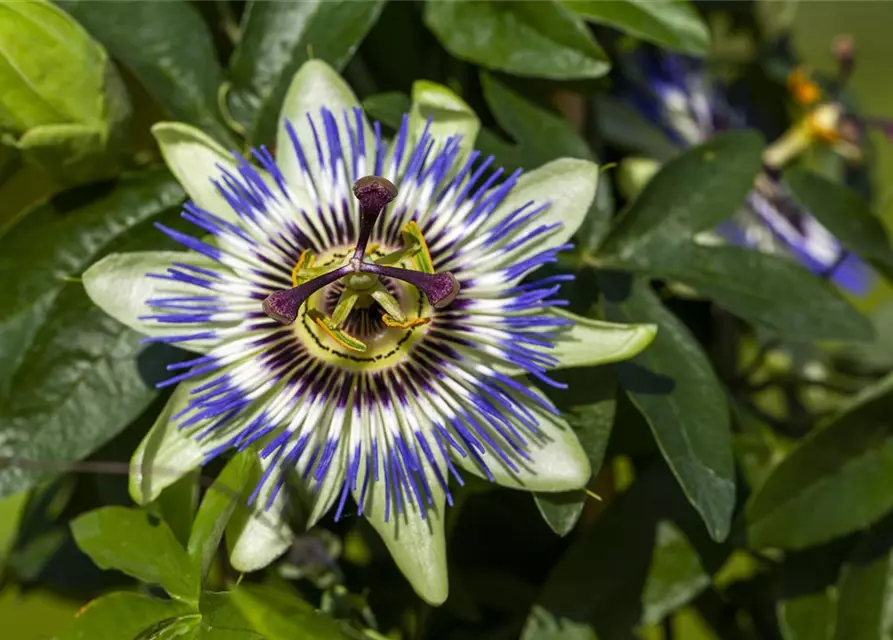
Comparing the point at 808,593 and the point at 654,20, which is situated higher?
the point at 654,20

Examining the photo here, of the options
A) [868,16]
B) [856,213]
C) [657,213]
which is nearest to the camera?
[657,213]

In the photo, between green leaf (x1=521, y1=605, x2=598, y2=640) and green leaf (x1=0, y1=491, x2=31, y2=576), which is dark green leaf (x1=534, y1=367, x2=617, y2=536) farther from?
green leaf (x1=0, y1=491, x2=31, y2=576)

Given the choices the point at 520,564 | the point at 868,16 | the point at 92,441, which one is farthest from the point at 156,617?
the point at 868,16

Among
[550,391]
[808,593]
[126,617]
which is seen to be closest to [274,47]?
[550,391]

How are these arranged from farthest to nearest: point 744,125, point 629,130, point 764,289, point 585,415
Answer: point 744,125 < point 629,130 < point 764,289 < point 585,415

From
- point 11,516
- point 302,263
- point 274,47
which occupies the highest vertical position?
point 274,47

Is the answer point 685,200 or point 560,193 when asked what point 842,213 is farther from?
point 560,193

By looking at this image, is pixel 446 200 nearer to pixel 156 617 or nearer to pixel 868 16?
pixel 156 617
